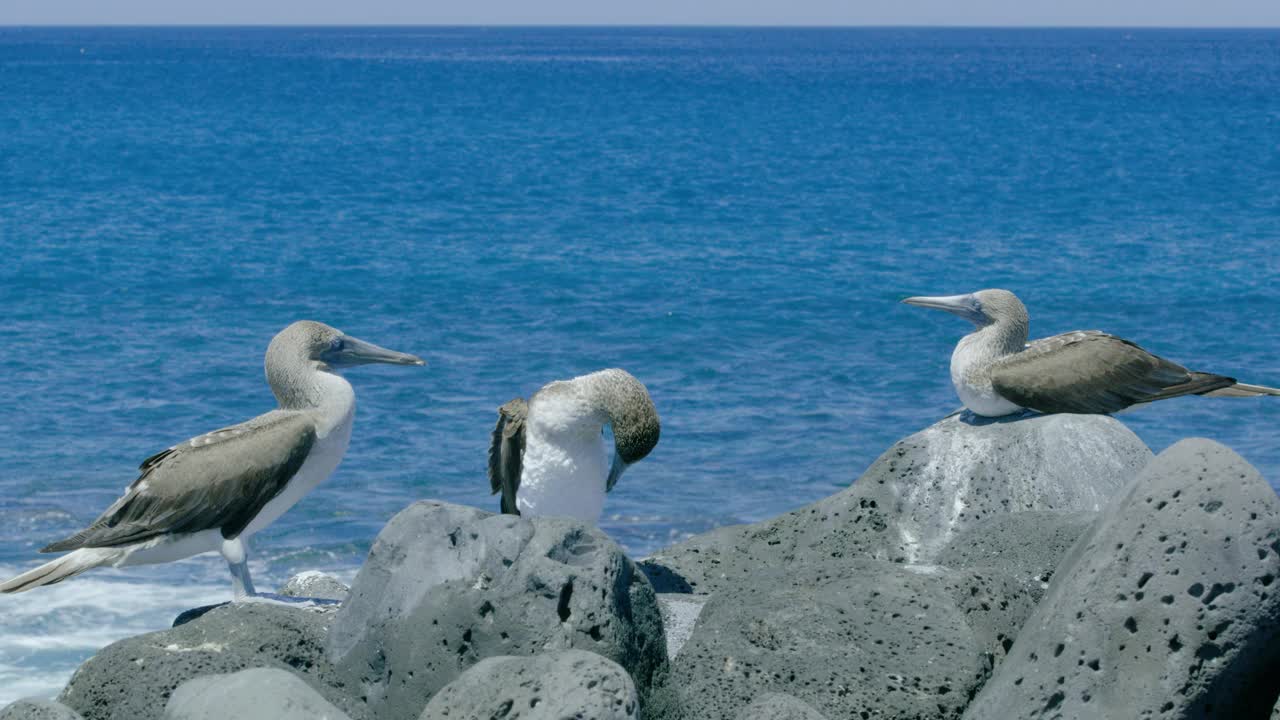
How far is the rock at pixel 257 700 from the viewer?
14.3 feet

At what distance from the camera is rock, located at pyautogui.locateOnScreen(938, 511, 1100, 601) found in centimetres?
602

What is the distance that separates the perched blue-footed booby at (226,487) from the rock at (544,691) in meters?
2.03

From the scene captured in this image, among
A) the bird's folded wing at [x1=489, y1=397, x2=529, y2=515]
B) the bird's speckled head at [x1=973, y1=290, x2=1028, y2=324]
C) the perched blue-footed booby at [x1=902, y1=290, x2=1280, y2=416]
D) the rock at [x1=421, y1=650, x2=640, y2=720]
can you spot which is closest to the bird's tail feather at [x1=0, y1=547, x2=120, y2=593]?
the bird's folded wing at [x1=489, y1=397, x2=529, y2=515]

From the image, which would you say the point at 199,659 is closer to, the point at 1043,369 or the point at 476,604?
the point at 476,604

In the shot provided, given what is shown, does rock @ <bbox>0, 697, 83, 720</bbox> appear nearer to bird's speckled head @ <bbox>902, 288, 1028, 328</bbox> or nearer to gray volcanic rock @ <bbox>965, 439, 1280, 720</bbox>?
gray volcanic rock @ <bbox>965, 439, 1280, 720</bbox>

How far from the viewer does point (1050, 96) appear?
241 feet

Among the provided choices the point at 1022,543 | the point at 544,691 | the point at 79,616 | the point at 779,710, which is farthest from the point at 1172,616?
the point at 79,616

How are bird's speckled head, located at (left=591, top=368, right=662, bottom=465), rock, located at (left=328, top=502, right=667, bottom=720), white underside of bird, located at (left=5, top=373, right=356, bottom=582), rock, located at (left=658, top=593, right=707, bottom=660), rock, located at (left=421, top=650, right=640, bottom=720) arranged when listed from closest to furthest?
rock, located at (left=421, top=650, right=640, bottom=720) → rock, located at (left=328, top=502, right=667, bottom=720) → rock, located at (left=658, top=593, right=707, bottom=660) → bird's speckled head, located at (left=591, top=368, right=662, bottom=465) → white underside of bird, located at (left=5, top=373, right=356, bottom=582)

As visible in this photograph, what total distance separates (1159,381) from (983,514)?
1.58 metres

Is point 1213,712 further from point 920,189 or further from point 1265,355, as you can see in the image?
point 920,189

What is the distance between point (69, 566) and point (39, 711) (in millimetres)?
1448

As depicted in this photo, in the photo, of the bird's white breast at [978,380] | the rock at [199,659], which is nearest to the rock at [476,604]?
the rock at [199,659]

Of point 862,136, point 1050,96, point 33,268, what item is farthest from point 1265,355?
point 1050,96

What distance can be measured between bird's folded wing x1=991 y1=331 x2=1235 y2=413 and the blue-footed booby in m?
→ 2.05
